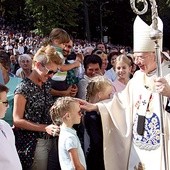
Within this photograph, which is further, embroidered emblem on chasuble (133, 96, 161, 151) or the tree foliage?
the tree foliage

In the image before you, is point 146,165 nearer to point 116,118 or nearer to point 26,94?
point 116,118

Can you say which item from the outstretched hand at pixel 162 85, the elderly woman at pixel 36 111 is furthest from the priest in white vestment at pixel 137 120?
the outstretched hand at pixel 162 85

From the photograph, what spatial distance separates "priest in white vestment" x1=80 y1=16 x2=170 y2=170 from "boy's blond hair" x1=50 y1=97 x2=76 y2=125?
11.1 inches

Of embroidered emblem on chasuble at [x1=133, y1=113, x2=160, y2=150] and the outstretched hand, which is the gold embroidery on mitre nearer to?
embroidered emblem on chasuble at [x1=133, y1=113, x2=160, y2=150]

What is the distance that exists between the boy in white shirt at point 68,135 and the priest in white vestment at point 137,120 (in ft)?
0.88

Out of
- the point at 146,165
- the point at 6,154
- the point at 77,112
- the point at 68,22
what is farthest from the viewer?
the point at 68,22

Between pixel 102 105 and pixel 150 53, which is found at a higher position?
pixel 150 53

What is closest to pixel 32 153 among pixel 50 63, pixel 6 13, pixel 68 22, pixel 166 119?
pixel 50 63

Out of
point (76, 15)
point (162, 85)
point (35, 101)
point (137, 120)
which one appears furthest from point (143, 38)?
point (76, 15)

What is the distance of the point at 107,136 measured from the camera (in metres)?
4.69

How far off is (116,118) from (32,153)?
2.85 ft

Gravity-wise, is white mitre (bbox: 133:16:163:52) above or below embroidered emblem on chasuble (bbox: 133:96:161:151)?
above

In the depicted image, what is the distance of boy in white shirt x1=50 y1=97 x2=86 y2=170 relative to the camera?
406 cm

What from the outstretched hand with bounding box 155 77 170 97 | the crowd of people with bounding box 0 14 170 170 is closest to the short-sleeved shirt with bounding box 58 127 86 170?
the crowd of people with bounding box 0 14 170 170
